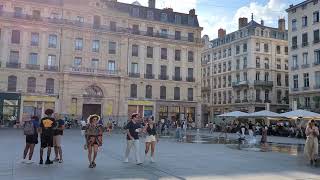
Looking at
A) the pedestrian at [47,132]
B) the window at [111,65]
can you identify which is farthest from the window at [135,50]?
the pedestrian at [47,132]

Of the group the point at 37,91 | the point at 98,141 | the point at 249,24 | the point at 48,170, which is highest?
the point at 249,24

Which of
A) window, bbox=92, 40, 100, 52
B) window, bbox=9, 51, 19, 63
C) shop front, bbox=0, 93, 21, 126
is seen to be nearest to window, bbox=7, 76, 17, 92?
shop front, bbox=0, 93, 21, 126

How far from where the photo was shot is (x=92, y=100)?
51219 mm

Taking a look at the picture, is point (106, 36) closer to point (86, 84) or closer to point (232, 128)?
point (86, 84)

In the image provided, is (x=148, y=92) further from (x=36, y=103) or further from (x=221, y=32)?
(x=221, y=32)

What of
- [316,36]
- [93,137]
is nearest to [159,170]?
[93,137]

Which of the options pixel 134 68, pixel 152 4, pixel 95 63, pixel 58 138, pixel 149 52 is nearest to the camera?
pixel 58 138

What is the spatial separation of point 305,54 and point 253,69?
1500cm

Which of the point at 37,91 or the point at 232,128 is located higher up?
the point at 37,91

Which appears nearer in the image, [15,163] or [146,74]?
[15,163]

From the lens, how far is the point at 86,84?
50719mm

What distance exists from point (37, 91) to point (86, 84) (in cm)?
641

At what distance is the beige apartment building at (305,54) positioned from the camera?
49.7 metres

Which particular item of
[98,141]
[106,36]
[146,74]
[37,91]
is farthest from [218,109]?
[98,141]
